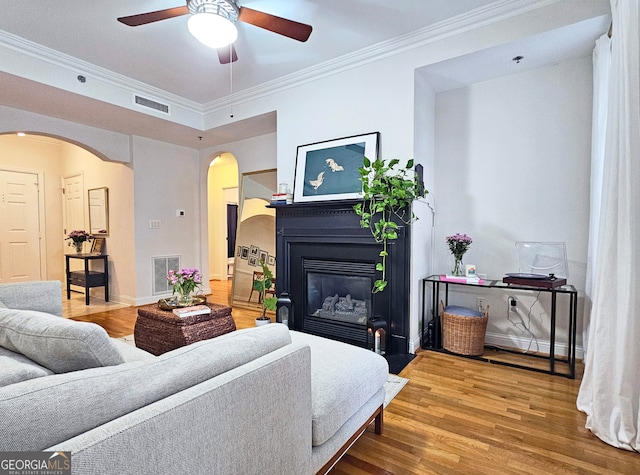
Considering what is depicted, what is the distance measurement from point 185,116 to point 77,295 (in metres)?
3.85

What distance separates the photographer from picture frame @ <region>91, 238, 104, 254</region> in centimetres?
551

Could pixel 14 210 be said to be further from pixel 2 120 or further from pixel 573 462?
pixel 573 462

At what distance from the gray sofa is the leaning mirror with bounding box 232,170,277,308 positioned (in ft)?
12.0

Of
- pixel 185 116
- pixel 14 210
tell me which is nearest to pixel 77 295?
pixel 14 210

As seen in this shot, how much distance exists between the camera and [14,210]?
19.4 ft

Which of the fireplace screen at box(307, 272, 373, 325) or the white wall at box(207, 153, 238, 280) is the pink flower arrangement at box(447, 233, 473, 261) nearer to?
the fireplace screen at box(307, 272, 373, 325)

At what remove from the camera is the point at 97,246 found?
5.56m

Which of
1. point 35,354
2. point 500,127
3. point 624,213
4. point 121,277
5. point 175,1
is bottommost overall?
point 121,277

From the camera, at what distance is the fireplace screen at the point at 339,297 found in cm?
333

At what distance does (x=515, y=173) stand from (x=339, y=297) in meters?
2.06

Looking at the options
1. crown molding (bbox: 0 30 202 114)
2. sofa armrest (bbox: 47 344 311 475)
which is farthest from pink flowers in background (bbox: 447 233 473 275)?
crown molding (bbox: 0 30 202 114)

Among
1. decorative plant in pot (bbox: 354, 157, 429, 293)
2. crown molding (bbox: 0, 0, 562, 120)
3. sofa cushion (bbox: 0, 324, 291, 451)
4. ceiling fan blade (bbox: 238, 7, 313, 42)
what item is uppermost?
crown molding (bbox: 0, 0, 562, 120)

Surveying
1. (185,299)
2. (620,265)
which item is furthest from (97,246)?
(620,265)

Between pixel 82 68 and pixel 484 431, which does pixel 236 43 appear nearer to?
pixel 82 68
